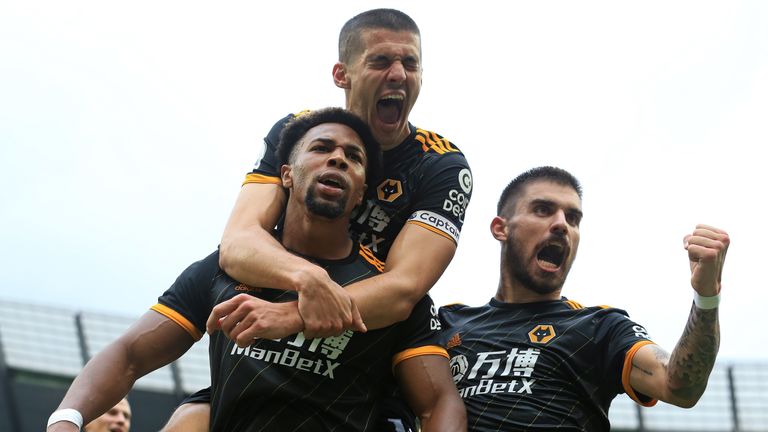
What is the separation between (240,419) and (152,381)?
1150cm

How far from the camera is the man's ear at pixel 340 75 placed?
6.63 meters

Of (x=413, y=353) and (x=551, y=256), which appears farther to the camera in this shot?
(x=551, y=256)

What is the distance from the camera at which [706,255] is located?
206 inches

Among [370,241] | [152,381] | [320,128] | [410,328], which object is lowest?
[152,381]

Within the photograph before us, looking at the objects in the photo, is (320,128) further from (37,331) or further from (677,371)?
(37,331)

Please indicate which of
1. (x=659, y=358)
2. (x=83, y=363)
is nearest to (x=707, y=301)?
(x=659, y=358)

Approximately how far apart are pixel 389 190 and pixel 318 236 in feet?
2.01

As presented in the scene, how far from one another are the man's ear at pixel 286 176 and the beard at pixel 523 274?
1734 millimetres

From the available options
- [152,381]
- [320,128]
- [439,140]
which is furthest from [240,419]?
[152,381]

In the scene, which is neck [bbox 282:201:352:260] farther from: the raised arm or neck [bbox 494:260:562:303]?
neck [bbox 494:260:562:303]

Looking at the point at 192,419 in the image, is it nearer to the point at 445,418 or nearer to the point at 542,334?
the point at 445,418

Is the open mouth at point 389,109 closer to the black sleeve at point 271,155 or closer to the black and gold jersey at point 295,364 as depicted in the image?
the black sleeve at point 271,155

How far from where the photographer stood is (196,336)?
228 inches

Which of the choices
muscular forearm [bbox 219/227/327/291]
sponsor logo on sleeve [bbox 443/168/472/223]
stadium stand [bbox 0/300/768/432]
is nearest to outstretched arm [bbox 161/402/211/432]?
muscular forearm [bbox 219/227/327/291]
